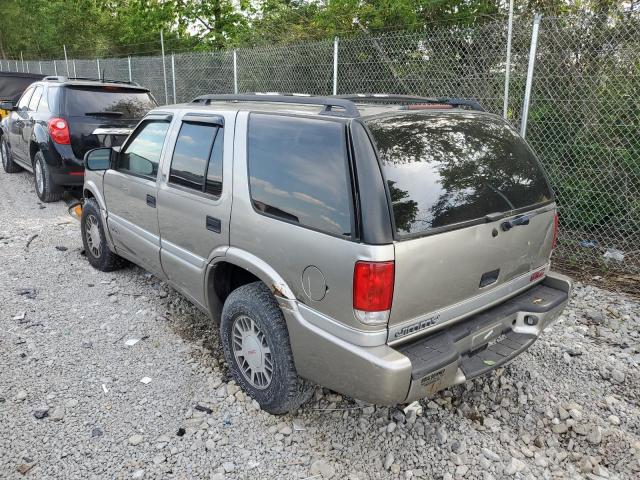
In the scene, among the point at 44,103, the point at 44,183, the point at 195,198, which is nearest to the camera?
the point at 195,198

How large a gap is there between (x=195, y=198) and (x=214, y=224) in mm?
311

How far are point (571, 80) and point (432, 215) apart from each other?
4.00 metres

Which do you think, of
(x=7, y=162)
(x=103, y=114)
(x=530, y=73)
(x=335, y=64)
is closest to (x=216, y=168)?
(x=530, y=73)

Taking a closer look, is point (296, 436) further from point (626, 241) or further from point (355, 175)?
point (626, 241)

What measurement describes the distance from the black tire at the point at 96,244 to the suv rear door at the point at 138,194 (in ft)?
1.25

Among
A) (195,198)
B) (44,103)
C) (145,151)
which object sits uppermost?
(44,103)

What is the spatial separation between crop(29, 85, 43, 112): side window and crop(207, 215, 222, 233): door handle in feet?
20.9

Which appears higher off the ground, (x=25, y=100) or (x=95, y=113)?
(x=25, y=100)

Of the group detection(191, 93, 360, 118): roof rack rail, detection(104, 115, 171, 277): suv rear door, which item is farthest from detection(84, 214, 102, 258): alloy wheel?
detection(191, 93, 360, 118): roof rack rail

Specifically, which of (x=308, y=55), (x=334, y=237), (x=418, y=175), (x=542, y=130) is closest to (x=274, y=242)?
(x=334, y=237)

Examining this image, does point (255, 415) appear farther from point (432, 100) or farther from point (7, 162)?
point (7, 162)

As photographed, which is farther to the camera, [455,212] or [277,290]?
[277,290]

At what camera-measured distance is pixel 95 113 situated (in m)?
7.27

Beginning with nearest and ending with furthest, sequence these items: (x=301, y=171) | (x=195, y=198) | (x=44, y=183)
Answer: (x=301, y=171)
(x=195, y=198)
(x=44, y=183)
